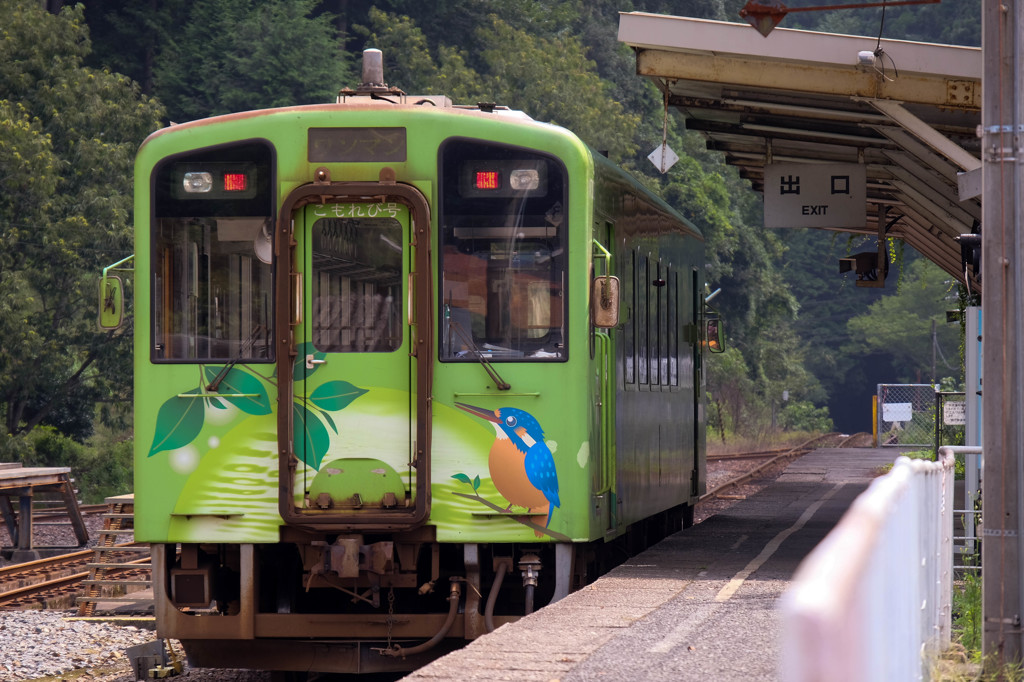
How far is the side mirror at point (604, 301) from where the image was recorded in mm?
8586

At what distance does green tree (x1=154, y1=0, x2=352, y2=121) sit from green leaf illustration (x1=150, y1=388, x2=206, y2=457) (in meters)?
37.1

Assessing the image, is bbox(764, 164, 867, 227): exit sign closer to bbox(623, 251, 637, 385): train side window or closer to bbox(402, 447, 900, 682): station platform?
bbox(402, 447, 900, 682): station platform

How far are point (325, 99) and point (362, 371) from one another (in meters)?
39.5

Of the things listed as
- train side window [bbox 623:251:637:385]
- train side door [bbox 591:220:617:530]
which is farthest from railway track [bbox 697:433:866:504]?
train side door [bbox 591:220:617:530]

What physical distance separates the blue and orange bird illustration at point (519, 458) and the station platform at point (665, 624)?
1.96 ft

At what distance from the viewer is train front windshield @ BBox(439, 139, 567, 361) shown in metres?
8.55

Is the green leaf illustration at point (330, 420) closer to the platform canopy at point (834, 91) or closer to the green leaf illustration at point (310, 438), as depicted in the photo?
the green leaf illustration at point (310, 438)

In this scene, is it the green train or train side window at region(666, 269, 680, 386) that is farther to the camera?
train side window at region(666, 269, 680, 386)

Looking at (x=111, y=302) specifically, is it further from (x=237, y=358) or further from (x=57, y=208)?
(x=57, y=208)

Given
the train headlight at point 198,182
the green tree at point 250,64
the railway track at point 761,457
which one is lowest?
the railway track at point 761,457

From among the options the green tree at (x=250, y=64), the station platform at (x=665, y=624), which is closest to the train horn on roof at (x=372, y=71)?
the station platform at (x=665, y=624)

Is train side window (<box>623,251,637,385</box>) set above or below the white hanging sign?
below

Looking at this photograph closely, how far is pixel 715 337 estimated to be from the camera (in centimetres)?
1581

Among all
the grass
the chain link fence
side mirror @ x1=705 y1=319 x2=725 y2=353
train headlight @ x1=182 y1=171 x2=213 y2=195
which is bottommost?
the chain link fence
